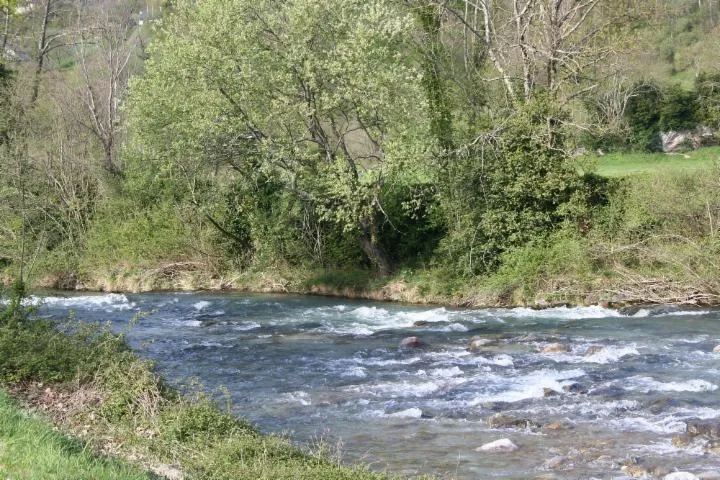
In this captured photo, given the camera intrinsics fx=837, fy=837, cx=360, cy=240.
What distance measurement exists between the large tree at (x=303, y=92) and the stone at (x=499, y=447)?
1577 centimetres

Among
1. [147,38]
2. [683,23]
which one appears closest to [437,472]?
[147,38]

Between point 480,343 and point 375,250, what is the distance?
37.1 ft

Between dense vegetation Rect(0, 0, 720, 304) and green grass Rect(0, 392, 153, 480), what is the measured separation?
14.2m

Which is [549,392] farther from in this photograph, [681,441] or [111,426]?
[111,426]

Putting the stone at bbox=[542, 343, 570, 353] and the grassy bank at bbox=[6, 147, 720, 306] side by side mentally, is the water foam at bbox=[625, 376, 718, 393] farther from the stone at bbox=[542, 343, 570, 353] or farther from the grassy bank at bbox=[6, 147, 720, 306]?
the grassy bank at bbox=[6, 147, 720, 306]

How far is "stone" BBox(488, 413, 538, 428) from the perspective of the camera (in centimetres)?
1377

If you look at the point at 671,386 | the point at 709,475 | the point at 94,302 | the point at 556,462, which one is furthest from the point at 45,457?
the point at 94,302

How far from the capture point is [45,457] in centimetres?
→ 805

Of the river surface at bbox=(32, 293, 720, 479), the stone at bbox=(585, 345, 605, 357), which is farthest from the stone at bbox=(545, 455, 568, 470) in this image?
the stone at bbox=(585, 345, 605, 357)

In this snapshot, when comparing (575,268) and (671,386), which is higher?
(575,268)

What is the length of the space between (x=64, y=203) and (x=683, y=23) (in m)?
51.1

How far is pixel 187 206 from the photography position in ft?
120

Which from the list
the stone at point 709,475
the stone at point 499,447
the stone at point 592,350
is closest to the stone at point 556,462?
the stone at point 499,447

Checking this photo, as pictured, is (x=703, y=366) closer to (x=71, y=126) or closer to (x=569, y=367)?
(x=569, y=367)
